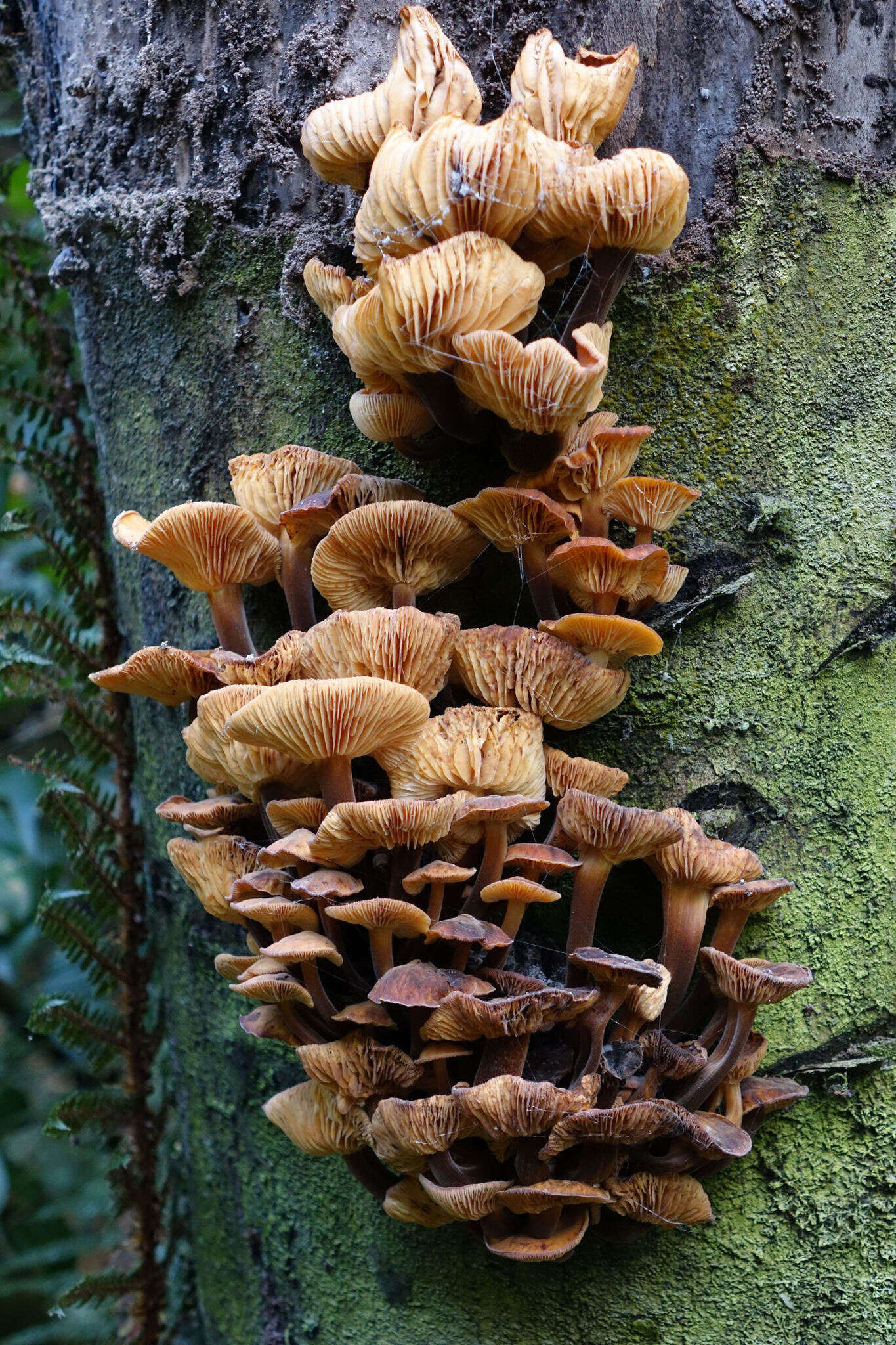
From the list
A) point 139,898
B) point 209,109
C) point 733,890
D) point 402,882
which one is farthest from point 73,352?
point 733,890

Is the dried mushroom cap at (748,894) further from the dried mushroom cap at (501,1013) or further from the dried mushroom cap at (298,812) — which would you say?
the dried mushroom cap at (298,812)

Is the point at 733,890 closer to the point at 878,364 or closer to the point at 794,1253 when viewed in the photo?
the point at 794,1253

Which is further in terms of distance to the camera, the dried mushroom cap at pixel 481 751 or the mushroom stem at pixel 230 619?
the mushroom stem at pixel 230 619

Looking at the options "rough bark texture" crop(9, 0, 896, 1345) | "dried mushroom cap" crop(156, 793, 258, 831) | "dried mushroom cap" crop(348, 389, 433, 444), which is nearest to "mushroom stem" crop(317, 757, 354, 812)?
"dried mushroom cap" crop(156, 793, 258, 831)

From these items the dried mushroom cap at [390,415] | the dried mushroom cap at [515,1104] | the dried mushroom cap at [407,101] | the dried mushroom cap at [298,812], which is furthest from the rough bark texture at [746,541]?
the dried mushroom cap at [298,812]

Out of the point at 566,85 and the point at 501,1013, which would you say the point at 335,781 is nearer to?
the point at 501,1013
